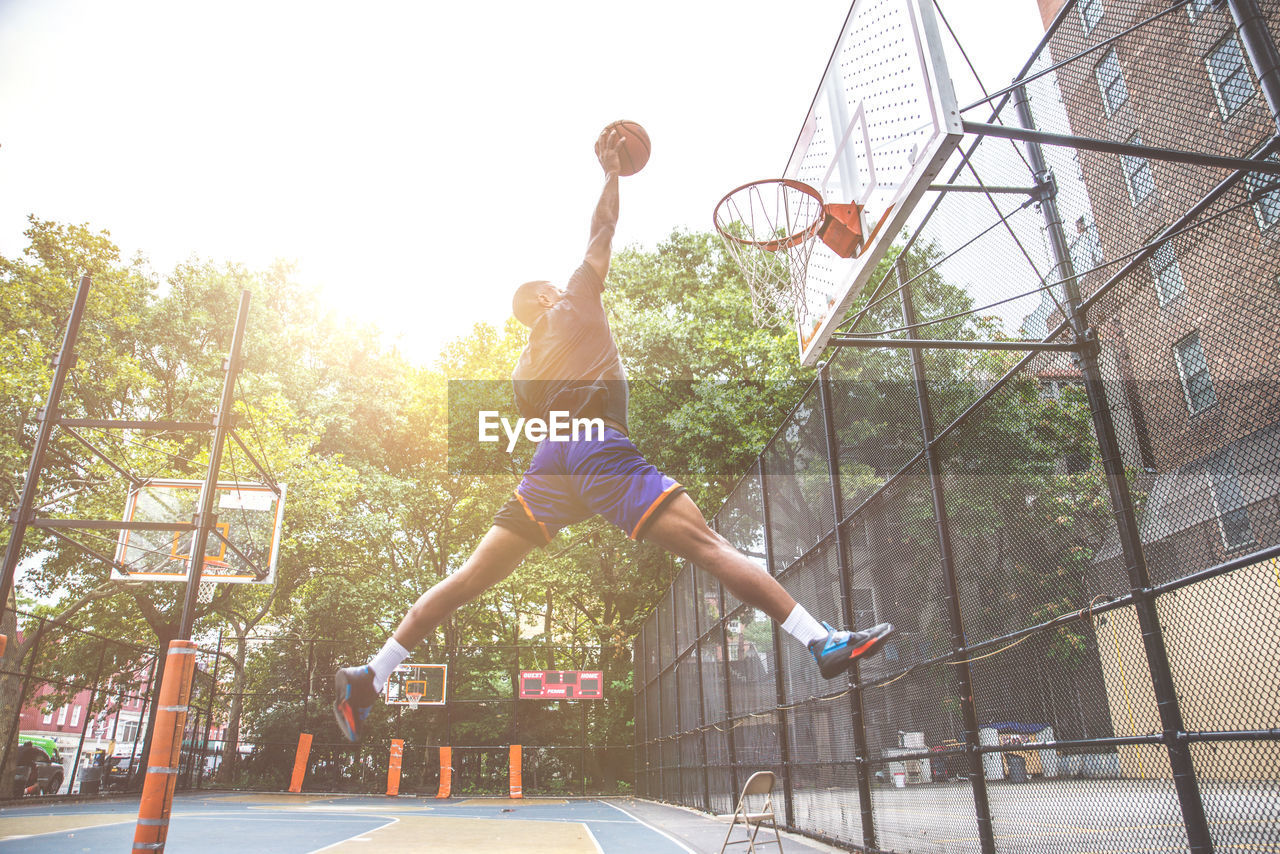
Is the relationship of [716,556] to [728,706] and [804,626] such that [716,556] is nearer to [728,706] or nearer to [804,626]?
[804,626]

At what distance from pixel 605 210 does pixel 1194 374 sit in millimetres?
2630

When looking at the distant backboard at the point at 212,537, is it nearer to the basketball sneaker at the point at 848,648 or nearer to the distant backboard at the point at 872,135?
the distant backboard at the point at 872,135

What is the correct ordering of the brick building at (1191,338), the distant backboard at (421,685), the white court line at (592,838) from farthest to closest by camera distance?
the distant backboard at (421,685) < the white court line at (592,838) < the brick building at (1191,338)

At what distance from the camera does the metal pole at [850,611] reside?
19.0ft

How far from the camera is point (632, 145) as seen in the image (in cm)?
384

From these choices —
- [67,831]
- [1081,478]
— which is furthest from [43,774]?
[1081,478]

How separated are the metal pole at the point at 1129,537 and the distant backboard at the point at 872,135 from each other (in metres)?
0.82

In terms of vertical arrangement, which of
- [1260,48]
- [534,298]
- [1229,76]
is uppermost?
[1229,76]

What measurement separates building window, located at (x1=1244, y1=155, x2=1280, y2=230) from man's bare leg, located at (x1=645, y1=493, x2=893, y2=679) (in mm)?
2039

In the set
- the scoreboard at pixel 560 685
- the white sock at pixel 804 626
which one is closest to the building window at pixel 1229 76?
the white sock at pixel 804 626

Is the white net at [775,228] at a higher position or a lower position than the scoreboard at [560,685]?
higher

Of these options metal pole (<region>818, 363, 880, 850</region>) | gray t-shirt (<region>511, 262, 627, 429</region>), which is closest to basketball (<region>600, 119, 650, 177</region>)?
gray t-shirt (<region>511, 262, 627, 429</region>)

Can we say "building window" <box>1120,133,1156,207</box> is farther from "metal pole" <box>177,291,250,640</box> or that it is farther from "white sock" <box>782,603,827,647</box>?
"metal pole" <box>177,291,250,640</box>

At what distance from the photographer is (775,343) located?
14.7 meters
